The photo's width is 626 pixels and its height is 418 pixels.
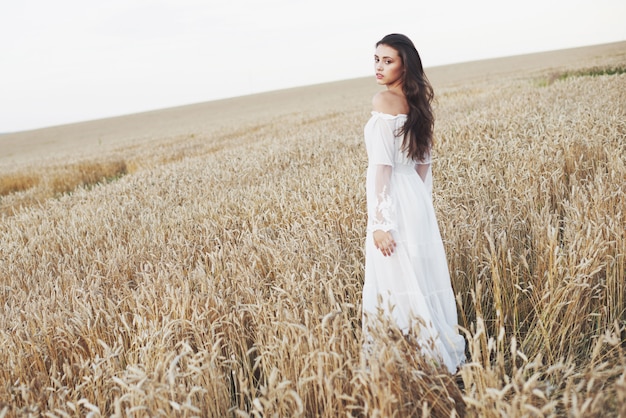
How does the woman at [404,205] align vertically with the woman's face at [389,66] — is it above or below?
below

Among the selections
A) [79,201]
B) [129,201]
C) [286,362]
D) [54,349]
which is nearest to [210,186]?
[129,201]

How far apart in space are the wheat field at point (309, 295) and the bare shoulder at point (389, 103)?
86cm

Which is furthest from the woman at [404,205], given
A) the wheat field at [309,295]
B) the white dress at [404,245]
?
the wheat field at [309,295]

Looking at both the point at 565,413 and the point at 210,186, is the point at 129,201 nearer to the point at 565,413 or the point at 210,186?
the point at 210,186

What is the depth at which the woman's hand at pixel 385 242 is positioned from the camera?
259 cm

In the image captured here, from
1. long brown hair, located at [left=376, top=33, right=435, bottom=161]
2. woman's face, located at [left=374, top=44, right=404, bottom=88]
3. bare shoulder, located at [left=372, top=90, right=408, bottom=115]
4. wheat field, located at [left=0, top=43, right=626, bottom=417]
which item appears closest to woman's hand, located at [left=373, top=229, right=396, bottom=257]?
wheat field, located at [left=0, top=43, right=626, bottom=417]

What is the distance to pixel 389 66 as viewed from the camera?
265cm

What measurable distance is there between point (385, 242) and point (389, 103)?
785 mm

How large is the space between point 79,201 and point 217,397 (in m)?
7.26

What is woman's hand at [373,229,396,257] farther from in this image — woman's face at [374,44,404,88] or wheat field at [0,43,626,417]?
woman's face at [374,44,404,88]

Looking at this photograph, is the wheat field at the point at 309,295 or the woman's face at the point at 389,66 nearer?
the wheat field at the point at 309,295

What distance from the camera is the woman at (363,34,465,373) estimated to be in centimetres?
261

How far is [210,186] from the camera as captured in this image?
7.92 m

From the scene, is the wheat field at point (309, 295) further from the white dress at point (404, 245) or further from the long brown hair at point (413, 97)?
the long brown hair at point (413, 97)
